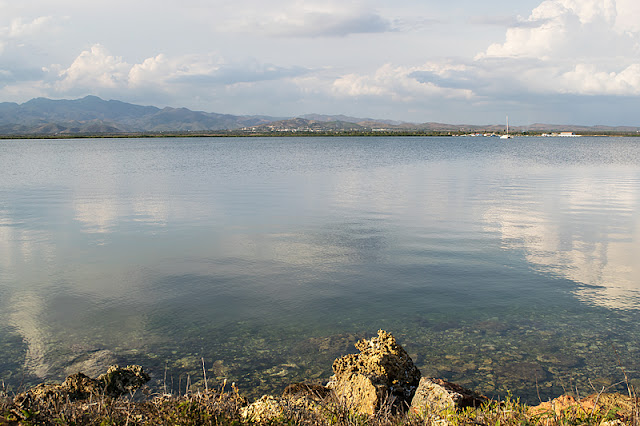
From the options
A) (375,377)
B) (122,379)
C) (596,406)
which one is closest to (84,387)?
(122,379)

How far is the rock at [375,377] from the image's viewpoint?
5.34 meters

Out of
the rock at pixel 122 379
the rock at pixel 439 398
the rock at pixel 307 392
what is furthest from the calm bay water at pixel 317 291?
the rock at pixel 439 398

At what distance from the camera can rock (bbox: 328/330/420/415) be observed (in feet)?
17.5

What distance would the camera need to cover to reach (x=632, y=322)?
9.09 metres

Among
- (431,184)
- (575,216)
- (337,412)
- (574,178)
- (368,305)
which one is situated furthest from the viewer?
(574,178)

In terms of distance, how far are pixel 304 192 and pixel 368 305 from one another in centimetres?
1753

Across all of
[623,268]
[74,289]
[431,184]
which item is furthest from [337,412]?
[431,184]

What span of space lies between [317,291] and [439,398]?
5.58 metres

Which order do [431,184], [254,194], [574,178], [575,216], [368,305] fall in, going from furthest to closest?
1. [574,178]
2. [431,184]
3. [254,194]
4. [575,216]
5. [368,305]

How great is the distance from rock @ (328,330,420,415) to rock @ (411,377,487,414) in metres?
0.19

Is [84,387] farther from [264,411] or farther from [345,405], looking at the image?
[345,405]

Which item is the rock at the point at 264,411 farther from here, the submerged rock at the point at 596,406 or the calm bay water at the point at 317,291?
the submerged rock at the point at 596,406

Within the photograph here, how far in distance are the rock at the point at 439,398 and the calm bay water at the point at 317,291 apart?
1690 mm

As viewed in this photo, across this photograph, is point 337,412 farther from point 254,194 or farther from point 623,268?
point 254,194
